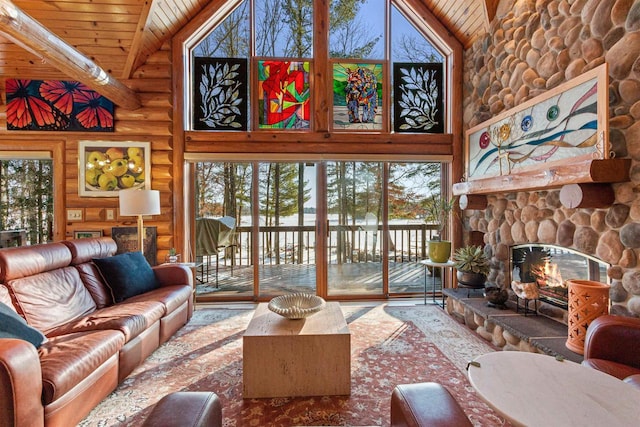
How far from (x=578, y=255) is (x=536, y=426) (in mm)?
2140

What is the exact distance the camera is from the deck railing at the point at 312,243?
4.34m

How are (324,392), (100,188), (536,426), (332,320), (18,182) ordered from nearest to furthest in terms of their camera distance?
(536,426)
(324,392)
(332,320)
(100,188)
(18,182)

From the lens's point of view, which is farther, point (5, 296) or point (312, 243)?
point (312, 243)

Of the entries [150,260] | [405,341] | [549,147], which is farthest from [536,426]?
[150,260]

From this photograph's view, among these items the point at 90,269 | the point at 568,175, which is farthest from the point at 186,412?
the point at 568,175

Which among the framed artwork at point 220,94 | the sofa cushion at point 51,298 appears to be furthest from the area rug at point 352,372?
the framed artwork at point 220,94

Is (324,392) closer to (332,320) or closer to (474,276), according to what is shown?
(332,320)

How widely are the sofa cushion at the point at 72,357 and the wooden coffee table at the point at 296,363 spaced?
2.92 feet

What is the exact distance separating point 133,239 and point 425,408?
4.10 metres

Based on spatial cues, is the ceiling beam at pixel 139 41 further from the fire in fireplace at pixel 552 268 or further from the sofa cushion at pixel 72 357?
the fire in fireplace at pixel 552 268

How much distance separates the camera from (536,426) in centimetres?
100

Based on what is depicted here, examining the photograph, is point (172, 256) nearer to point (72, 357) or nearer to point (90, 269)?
point (90, 269)

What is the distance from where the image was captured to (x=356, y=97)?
4.34 meters

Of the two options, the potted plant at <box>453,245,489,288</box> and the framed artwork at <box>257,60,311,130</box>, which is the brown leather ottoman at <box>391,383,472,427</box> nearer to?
the potted plant at <box>453,245,489,288</box>
